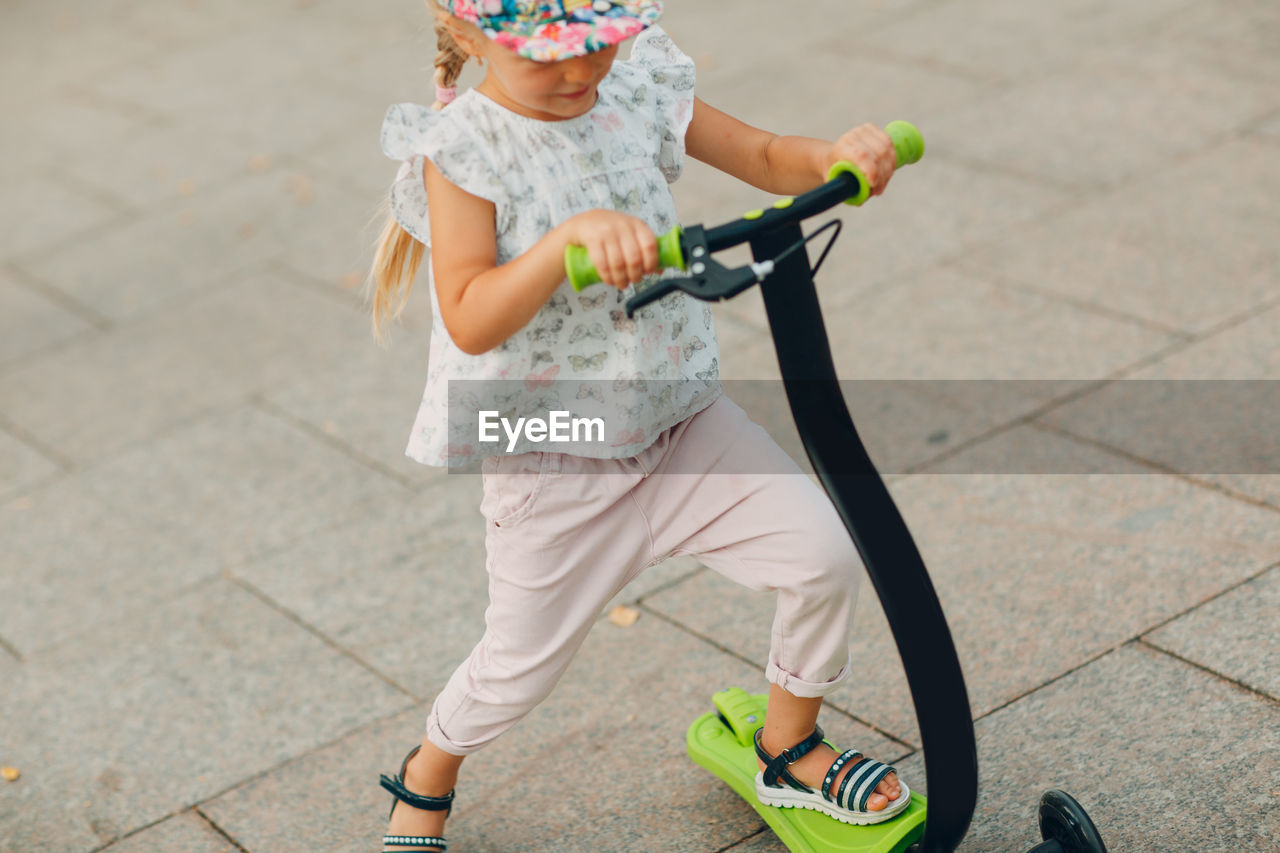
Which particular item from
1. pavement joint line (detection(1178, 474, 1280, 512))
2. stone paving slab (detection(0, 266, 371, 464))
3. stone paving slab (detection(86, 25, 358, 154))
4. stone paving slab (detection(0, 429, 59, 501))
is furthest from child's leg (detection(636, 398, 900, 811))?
stone paving slab (detection(86, 25, 358, 154))

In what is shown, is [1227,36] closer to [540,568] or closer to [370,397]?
[370,397]

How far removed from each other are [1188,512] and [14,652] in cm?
313

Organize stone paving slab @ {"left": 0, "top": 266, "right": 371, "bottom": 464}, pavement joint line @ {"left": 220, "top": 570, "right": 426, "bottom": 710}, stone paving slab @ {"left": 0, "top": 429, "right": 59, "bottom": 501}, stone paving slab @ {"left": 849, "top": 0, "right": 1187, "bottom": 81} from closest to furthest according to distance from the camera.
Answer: pavement joint line @ {"left": 220, "top": 570, "right": 426, "bottom": 710} → stone paving slab @ {"left": 0, "top": 429, "right": 59, "bottom": 501} → stone paving slab @ {"left": 0, "top": 266, "right": 371, "bottom": 464} → stone paving slab @ {"left": 849, "top": 0, "right": 1187, "bottom": 81}

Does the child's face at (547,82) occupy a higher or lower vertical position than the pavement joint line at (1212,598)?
higher

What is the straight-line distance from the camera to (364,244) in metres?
6.11

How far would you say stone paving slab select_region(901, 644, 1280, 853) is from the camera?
8.73 feet

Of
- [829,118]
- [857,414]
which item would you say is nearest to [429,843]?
[857,414]

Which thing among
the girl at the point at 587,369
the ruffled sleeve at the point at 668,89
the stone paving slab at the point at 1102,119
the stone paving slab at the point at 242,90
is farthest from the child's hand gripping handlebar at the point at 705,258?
the stone paving slab at the point at 242,90

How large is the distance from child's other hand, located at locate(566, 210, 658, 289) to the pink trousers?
0.57 meters

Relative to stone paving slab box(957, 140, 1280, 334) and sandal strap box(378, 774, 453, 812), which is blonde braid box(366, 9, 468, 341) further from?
stone paving slab box(957, 140, 1280, 334)

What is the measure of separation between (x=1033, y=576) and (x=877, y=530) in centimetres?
131

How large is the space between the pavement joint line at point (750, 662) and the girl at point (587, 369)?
1.17ft

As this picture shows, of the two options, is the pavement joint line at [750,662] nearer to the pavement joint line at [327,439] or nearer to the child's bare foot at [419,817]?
the child's bare foot at [419,817]

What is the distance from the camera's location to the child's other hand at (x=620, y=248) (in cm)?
204
